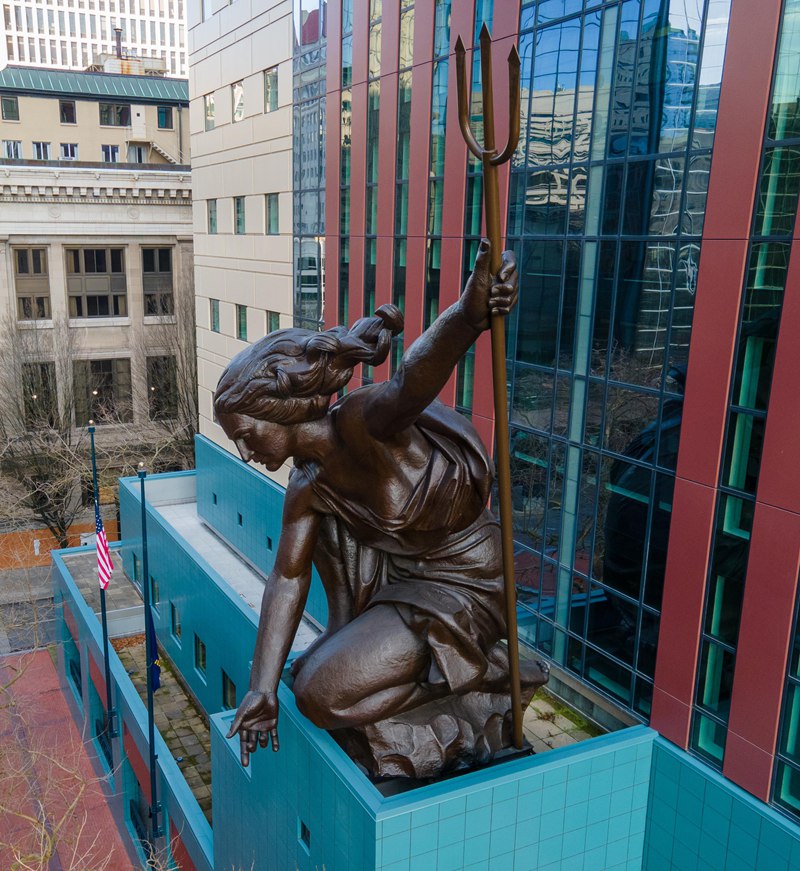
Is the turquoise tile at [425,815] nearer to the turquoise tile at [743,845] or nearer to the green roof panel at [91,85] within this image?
the turquoise tile at [743,845]

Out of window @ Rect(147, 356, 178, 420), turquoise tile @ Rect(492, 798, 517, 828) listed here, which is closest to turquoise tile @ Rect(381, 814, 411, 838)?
turquoise tile @ Rect(492, 798, 517, 828)

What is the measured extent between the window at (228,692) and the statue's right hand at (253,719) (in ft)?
38.7

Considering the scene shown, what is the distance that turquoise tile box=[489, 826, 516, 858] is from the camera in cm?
737

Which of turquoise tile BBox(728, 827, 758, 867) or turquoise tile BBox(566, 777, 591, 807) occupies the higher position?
turquoise tile BBox(566, 777, 591, 807)

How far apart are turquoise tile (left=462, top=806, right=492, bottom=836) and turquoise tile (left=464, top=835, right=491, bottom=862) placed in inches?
3.3

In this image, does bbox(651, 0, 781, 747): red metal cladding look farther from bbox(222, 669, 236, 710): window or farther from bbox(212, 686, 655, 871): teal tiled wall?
bbox(222, 669, 236, 710): window

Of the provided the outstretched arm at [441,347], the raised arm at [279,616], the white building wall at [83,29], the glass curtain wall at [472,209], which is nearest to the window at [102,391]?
the glass curtain wall at [472,209]

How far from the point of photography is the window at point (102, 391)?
36375mm

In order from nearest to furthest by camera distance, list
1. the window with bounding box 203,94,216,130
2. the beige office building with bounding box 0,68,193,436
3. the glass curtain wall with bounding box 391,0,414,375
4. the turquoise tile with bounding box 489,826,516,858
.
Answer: the turquoise tile with bounding box 489,826,516,858, the glass curtain wall with bounding box 391,0,414,375, the window with bounding box 203,94,216,130, the beige office building with bounding box 0,68,193,436

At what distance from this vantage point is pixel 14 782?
18.1 metres

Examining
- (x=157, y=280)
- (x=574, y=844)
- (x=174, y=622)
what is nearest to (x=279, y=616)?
(x=574, y=844)

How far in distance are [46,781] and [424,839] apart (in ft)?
45.2

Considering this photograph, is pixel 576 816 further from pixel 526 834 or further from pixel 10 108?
pixel 10 108

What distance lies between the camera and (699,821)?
8797 mm
